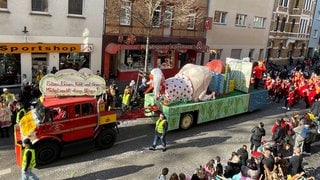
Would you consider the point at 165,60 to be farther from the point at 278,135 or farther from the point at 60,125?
the point at 60,125

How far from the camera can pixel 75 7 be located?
20.8 m

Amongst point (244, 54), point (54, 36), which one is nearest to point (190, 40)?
point (244, 54)

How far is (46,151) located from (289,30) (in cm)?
3776

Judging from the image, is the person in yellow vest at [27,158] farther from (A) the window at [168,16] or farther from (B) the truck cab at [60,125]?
(A) the window at [168,16]

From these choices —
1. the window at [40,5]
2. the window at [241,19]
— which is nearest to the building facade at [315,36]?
the window at [241,19]

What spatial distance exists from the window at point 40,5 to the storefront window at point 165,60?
9.87 meters

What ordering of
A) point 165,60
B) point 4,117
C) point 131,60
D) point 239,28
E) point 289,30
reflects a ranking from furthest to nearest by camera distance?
point 289,30 → point 239,28 → point 165,60 → point 131,60 → point 4,117

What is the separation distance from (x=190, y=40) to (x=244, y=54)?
31.2 feet

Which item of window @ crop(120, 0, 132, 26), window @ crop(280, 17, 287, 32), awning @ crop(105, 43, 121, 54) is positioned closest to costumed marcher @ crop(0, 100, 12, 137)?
awning @ crop(105, 43, 121, 54)

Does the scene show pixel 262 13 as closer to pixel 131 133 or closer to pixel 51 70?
pixel 51 70

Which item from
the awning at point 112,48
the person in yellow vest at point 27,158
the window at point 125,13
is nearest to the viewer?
the person in yellow vest at point 27,158

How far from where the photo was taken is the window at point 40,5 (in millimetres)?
19172

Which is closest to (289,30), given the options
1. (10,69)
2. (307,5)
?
(307,5)

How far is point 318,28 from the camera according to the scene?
48.3m
